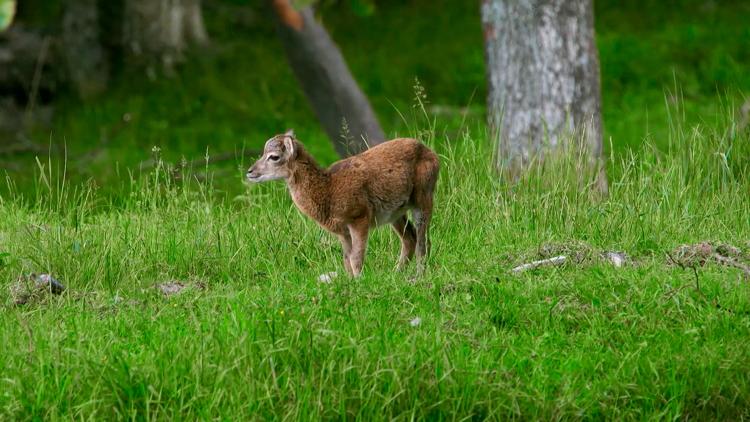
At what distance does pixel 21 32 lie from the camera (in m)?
18.4

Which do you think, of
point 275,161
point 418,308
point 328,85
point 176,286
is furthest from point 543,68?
point 418,308

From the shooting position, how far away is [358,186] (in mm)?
8031

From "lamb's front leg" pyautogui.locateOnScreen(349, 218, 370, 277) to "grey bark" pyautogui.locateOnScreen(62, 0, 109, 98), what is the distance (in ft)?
36.4

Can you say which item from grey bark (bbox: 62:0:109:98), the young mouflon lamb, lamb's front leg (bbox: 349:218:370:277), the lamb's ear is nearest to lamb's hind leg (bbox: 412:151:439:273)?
the young mouflon lamb

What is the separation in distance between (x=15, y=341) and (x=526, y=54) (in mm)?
6329

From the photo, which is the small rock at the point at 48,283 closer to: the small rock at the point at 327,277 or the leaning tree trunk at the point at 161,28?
the small rock at the point at 327,277

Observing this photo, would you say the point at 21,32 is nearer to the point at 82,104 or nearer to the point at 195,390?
the point at 82,104

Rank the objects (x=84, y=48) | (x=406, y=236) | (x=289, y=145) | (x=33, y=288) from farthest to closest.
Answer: (x=84, y=48), (x=406, y=236), (x=289, y=145), (x=33, y=288)

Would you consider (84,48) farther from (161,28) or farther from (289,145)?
(289,145)

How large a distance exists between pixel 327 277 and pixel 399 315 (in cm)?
107

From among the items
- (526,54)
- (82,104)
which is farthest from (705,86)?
(82,104)

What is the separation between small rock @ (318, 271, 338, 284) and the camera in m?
7.85

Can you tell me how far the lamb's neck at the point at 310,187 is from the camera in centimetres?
815

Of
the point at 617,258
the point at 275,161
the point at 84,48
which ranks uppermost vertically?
the point at 275,161
